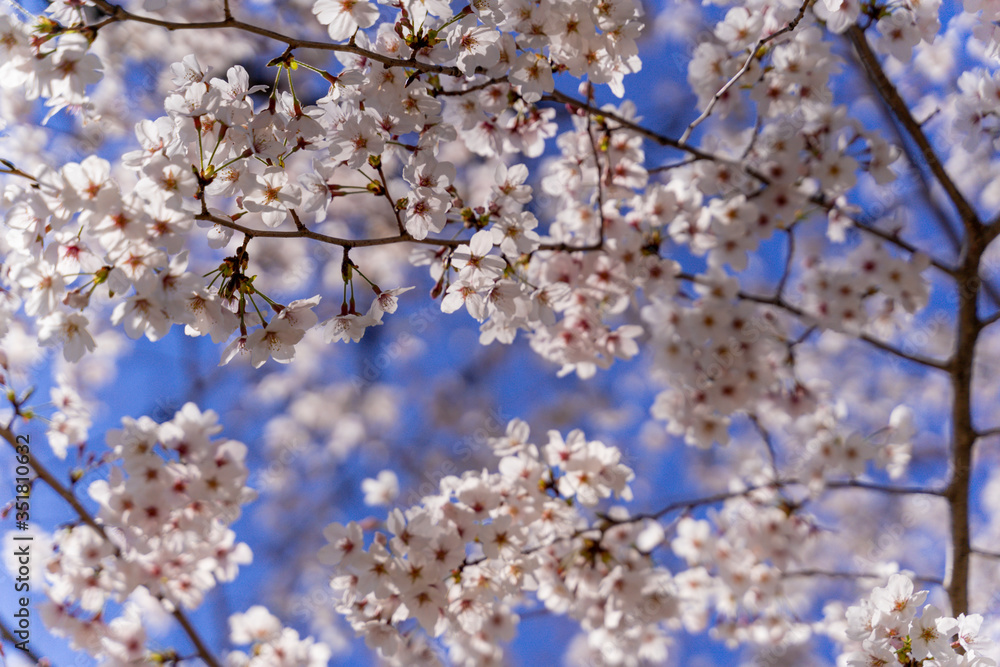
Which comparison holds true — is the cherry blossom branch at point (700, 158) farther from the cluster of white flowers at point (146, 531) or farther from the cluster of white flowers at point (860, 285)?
the cluster of white flowers at point (146, 531)

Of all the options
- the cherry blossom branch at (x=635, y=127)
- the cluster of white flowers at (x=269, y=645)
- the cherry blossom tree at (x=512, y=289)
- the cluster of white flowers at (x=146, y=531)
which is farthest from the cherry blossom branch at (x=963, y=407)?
the cluster of white flowers at (x=146, y=531)

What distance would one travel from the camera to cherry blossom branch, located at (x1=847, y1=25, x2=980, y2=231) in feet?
7.33

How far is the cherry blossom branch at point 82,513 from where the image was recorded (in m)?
2.03

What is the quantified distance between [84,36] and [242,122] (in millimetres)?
364

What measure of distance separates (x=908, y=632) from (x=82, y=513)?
2.59 metres

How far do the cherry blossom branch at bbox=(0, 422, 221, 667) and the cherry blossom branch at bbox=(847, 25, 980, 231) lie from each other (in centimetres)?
311

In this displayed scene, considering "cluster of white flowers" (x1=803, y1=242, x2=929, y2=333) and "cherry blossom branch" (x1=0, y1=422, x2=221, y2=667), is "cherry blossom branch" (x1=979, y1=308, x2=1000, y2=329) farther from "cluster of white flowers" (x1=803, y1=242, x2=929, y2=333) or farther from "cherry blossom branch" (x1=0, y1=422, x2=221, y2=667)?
"cherry blossom branch" (x1=0, y1=422, x2=221, y2=667)

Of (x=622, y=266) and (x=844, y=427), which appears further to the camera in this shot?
(x=844, y=427)

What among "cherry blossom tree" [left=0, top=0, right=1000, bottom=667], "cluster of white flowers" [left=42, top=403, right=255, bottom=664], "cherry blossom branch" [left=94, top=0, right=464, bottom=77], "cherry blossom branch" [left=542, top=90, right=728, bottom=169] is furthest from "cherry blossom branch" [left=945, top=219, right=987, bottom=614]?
"cluster of white flowers" [left=42, top=403, right=255, bottom=664]

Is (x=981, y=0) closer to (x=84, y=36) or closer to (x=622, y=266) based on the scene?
(x=622, y=266)

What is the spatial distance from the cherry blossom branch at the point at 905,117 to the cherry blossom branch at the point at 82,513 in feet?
10.2

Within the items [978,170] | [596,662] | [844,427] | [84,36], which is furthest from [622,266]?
[978,170]

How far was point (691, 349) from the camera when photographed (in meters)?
2.92

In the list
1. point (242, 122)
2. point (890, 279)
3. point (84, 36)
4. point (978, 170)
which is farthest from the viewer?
point (978, 170)
